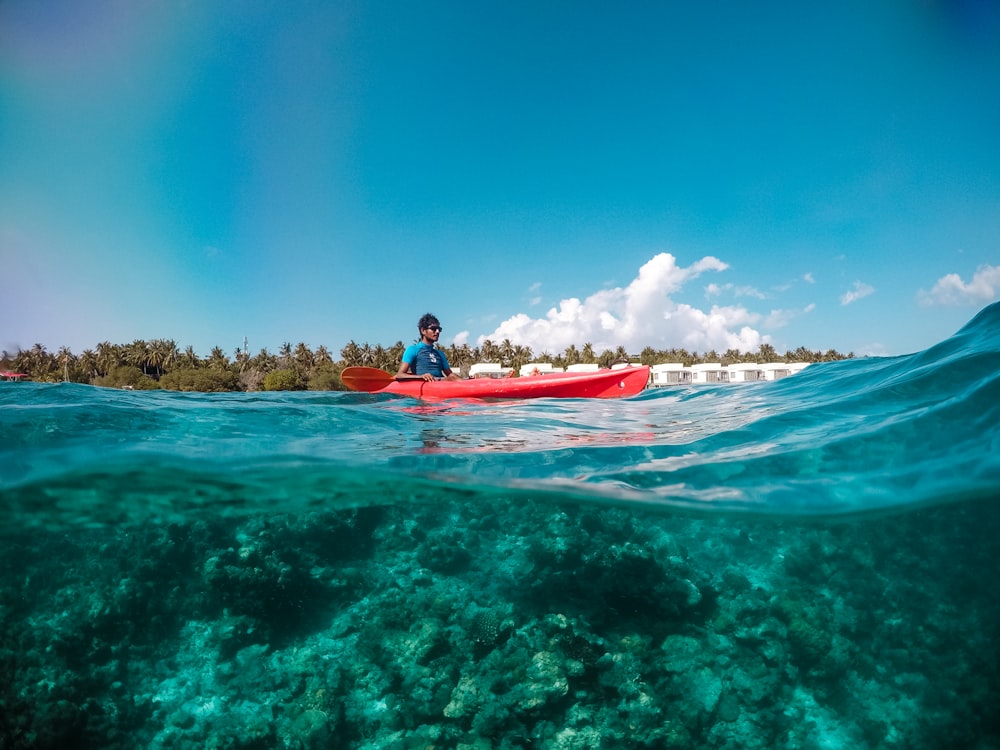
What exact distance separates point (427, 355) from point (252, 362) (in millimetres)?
68848

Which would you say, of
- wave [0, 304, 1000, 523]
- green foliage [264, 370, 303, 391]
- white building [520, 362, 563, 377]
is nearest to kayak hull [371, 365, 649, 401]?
white building [520, 362, 563, 377]

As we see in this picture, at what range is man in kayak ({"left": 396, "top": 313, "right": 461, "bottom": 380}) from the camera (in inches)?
387

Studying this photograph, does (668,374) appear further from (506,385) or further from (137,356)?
(137,356)

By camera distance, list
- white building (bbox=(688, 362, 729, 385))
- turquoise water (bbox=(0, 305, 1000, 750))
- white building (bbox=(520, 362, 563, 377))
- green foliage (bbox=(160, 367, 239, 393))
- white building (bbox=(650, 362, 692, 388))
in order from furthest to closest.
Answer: white building (bbox=(688, 362, 729, 385)) → green foliage (bbox=(160, 367, 239, 393)) → white building (bbox=(650, 362, 692, 388)) → white building (bbox=(520, 362, 563, 377)) → turquoise water (bbox=(0, 305, 1000, 750))

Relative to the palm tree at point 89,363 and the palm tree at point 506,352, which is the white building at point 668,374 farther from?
the palm tree at point 89,363

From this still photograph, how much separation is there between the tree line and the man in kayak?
4130cm

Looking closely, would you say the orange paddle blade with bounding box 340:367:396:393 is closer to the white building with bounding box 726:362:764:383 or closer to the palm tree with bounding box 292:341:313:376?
the white building with bounding box 726:362:764:383

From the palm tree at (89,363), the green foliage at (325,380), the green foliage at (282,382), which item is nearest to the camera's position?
the green foliage at (282,382)

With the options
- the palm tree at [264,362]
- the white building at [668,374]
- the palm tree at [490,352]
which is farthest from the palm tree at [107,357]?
the white building at [668,374]

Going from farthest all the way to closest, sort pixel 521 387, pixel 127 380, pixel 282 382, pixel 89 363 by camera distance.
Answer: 1. pixel 89 363
2. pixel 127 380
3. pixel 282 382
4. pixel 521 387

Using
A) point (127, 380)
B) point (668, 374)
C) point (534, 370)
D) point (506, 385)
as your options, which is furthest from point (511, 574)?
point (127, 380)

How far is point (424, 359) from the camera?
9922mm

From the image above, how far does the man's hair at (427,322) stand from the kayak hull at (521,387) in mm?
1478

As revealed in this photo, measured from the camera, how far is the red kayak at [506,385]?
28.7ft
